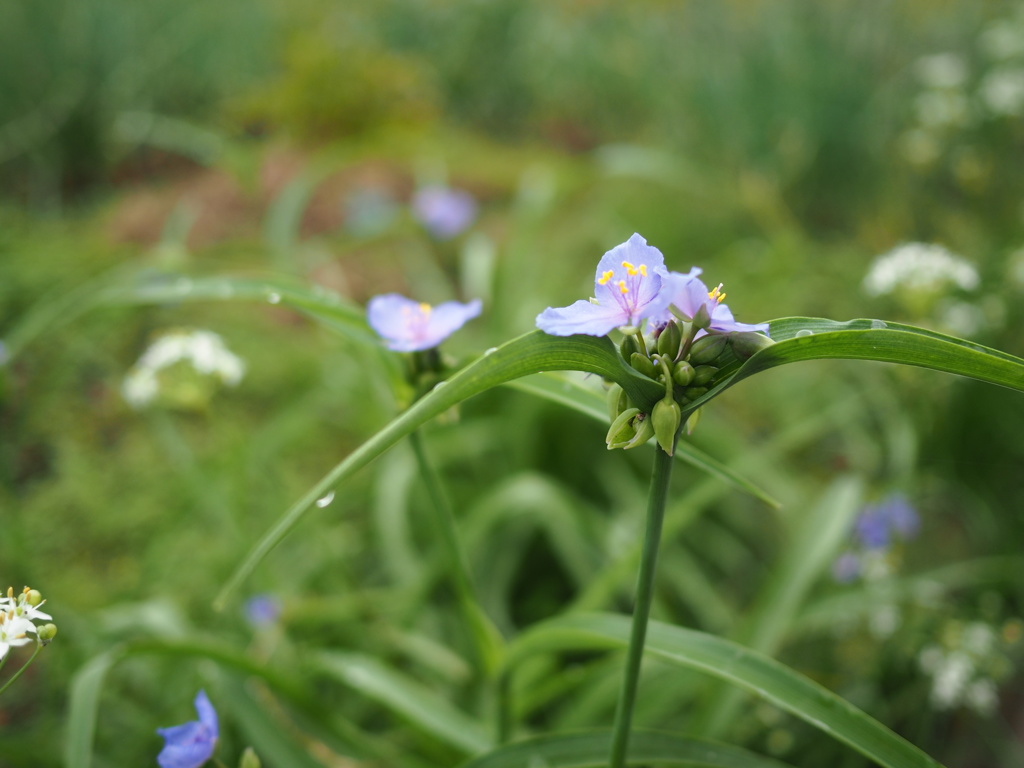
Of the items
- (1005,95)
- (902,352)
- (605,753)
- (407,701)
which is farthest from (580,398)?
(1005,95)

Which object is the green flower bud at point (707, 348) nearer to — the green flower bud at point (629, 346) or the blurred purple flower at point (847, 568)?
the green flower bud at point (629, 346)

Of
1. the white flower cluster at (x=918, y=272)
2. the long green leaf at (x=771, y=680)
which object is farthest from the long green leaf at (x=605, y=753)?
the white flower cluster at (x=918, y=272)

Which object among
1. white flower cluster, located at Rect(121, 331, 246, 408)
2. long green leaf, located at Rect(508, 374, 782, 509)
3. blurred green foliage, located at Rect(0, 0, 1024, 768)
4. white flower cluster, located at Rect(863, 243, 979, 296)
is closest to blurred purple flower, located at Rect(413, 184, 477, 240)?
blurred green foliage, located at Rect(0, 0, 1024, 768)

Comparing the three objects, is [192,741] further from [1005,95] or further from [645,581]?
[1005,95]

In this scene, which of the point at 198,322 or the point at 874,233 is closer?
the point at 198,322

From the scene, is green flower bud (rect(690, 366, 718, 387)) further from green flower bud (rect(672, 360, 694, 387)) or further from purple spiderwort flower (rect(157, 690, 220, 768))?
purple spiderwort flower (rect(157, 690, 220, 768))

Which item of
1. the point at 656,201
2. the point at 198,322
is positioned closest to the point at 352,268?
the point at 198,322

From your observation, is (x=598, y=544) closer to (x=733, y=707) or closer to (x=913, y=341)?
(x=733, y=707)
